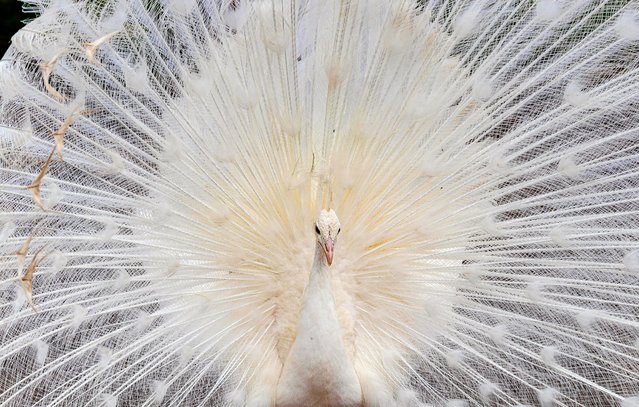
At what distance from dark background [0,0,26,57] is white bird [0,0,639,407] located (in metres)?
3.00

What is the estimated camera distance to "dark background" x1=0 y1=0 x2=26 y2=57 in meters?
5.73

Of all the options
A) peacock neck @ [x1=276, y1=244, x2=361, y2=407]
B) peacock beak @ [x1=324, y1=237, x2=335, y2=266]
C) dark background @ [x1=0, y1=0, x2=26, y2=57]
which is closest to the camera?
peacock beak @ [x1=324, y1=237, x2=335, y2=266]

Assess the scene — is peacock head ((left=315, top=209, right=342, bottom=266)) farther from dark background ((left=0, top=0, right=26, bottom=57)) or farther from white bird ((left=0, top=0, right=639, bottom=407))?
dark background ((left=0, top=0, right=26, bottom=57))

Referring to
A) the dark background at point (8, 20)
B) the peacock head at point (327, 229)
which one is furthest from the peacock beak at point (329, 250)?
the dark background at point (8, 20)

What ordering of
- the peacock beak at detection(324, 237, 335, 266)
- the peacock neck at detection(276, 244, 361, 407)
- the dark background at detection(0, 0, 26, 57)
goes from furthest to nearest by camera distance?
the dark background at detection(0, 0, 26, 57) → the peacock neck at detection(276, 244, 361, 407) → the peacock beak at detection(324, 237, 335, 266)

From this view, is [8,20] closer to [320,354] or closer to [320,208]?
[320,208]

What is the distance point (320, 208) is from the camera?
2949 millimetres

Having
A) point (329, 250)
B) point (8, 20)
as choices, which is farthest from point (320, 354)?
point (8, 20)

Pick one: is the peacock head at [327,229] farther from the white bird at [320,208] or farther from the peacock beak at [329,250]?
the white bird at [320,208]

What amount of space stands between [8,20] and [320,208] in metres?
3.66

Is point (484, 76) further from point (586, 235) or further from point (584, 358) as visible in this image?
point (584, 358)

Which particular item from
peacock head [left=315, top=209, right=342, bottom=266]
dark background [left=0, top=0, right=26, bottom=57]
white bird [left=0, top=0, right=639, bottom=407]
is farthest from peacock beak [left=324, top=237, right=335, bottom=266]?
dark background [left=0, top=0, right=26, bottom=57]

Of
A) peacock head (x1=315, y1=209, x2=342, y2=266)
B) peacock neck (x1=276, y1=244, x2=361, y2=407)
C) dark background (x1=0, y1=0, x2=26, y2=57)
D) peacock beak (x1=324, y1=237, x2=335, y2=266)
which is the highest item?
dark background (x1=0, y1=0, x2=26, y2=57)

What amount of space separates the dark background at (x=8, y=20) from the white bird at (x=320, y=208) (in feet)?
9.86
